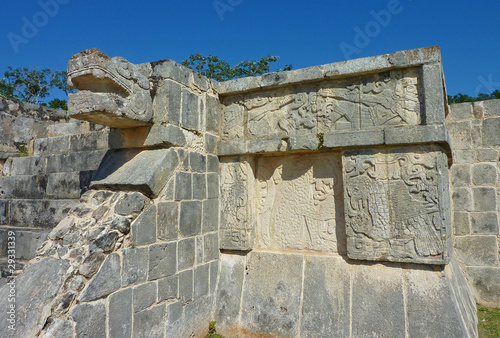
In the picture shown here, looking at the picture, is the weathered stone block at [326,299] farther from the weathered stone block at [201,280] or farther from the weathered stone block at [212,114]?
the weathered stone block at [212,114]

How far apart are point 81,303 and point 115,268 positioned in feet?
1.11

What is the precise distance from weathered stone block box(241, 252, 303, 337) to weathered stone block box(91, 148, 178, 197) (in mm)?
1439

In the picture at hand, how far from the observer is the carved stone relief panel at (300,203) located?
3.63 m

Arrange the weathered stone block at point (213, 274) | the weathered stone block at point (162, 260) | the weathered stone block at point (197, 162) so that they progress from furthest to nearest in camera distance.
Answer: the weathered stone block at point (213, 274), the weathered stone block at point (197, 162), the weathered stone block at point (162, 260)

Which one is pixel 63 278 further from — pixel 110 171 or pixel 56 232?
pixel 110 171

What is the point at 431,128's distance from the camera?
3.05 m

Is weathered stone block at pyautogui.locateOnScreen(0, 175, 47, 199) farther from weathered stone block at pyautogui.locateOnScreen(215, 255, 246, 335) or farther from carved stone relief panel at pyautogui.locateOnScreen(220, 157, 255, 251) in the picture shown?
weathered stone block at pyautogui.locateOnScreen(215, 255, 246, 335)

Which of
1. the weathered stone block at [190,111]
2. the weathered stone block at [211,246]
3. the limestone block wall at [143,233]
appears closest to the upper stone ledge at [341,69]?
the limestone block wall at [143,233]

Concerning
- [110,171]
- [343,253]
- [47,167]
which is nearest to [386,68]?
[343,253]

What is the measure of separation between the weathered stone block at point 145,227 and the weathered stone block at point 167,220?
60 millimetres

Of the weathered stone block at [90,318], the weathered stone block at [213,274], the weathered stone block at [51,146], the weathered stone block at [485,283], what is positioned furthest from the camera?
the weathered stone block at [51,146]

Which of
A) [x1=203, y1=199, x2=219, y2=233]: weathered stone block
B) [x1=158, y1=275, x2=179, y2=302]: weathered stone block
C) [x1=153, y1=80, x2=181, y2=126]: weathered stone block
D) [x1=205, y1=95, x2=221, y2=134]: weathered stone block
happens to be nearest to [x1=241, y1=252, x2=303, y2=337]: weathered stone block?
[x1=203, y1=199, x2=219, y2=233]: weathered stone block

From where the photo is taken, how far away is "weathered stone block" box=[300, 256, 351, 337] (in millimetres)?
3213

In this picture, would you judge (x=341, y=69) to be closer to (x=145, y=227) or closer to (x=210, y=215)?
(x=210, y=215)
